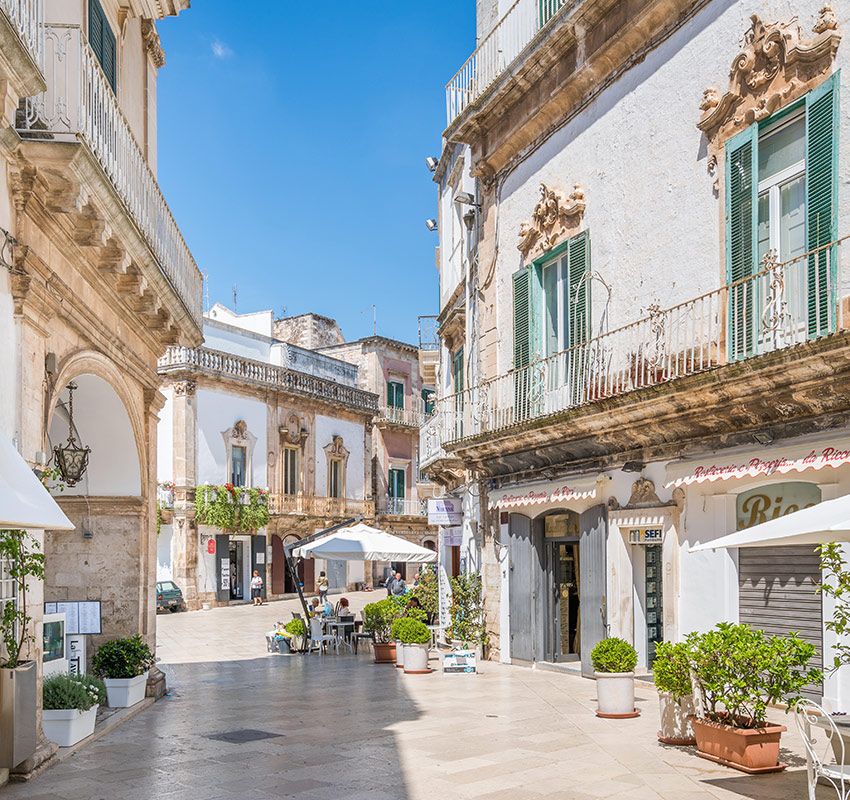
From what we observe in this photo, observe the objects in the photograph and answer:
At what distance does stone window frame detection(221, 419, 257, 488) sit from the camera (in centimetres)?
3825

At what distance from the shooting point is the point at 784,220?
11.6m

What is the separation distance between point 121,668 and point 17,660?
397 centimetres

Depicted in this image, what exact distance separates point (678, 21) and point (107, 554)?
9.53 m

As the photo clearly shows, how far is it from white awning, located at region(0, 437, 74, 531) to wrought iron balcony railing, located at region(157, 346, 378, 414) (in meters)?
25.6

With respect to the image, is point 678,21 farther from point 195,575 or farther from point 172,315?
point 195,575

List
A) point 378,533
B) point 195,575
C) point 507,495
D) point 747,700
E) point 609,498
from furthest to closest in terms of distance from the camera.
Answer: point 195,575 → point 378,533 → point 507,495 → point 609,498 → point 747,700

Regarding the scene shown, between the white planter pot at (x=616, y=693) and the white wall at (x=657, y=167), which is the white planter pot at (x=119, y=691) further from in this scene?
the white wall at (x=657, y=167)

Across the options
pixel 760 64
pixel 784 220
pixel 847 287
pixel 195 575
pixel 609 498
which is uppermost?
pixel 760 64

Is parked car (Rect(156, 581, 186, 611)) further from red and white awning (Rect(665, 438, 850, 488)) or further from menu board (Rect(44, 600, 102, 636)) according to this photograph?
red and white awning (Rect(665, 438, 850, 488))

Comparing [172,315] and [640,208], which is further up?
[640,208]

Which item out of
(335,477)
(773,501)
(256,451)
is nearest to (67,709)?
(773,501)

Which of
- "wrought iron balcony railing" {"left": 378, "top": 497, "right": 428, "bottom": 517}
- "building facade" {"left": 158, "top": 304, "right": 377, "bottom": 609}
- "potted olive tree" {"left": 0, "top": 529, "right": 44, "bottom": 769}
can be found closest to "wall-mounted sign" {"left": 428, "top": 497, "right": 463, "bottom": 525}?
"potted olive tree" {"left": 0, "top": 529, "right": 44, "bottom": 769}

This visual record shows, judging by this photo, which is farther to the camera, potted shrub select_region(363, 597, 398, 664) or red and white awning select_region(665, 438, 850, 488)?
potted shrub select_region(363, 597, 398, 664)

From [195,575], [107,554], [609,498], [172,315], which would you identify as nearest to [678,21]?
[609,498]
